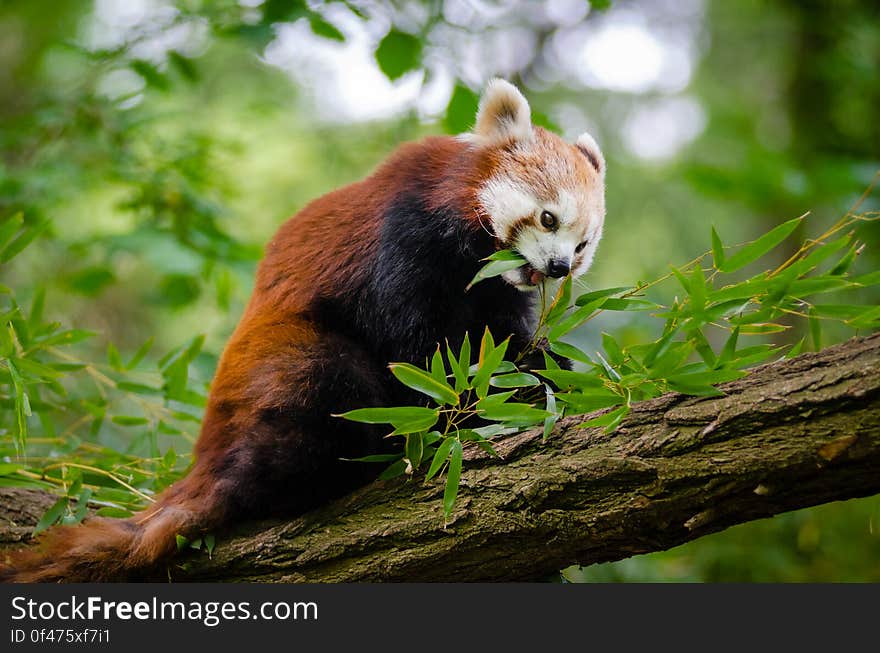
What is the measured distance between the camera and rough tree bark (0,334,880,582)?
180 centimetres

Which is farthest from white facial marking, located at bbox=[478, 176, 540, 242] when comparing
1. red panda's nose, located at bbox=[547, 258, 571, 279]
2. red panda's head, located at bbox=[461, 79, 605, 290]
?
red panda's nose, located at bbox=[547, 258, 571, 279]

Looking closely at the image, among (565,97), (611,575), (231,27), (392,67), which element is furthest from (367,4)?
(565,97)

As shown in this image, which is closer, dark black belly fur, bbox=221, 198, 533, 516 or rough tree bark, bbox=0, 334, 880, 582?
rough tree bark, bbox=0, 334, 880, 582

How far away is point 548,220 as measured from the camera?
9.48 ft

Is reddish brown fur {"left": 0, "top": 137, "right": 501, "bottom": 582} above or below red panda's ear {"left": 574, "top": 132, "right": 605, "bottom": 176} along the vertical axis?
below

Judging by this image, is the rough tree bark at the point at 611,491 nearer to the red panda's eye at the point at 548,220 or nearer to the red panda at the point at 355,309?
the red panda at the point at 355,309

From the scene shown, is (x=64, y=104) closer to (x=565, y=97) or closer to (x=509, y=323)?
(x=509, y=323)

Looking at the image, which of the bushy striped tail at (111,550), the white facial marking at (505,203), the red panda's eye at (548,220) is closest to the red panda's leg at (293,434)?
the bushy striped tail at (111,550)

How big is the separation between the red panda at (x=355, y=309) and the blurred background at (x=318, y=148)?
1.58ft

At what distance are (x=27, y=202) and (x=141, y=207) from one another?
0.58m

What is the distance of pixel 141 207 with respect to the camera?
14.7ft

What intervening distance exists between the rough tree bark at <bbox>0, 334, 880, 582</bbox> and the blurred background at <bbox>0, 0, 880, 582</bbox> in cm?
57

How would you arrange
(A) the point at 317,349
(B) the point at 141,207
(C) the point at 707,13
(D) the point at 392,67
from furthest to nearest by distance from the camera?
(C) the point at 707,13
(B) the point at 141,207
(D) the point at 392,67
(A) the point at 317,349

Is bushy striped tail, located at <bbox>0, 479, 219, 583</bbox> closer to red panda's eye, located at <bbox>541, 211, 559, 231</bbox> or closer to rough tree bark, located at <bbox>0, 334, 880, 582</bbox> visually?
rough tree bark, located at <bbox>0, 334, 880, 582</bbox>
